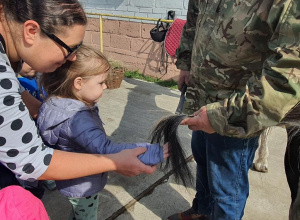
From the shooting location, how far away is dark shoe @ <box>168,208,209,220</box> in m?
2.14

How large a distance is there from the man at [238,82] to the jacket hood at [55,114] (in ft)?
2.13

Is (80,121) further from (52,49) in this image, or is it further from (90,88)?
(52,49)

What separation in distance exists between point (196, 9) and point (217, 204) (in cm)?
137

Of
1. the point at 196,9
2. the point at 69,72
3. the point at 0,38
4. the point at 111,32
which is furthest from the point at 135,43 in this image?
the point at 0,38

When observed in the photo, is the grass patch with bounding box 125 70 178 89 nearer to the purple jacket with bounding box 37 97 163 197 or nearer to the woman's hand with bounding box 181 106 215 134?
the purple jacket with bounding box 37 97 163 197

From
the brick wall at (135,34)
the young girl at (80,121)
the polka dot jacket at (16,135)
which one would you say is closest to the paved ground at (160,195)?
the young girl at (80,121)

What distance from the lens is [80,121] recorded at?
1.60 metres

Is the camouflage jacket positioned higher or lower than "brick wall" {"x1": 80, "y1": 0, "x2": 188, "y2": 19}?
higher

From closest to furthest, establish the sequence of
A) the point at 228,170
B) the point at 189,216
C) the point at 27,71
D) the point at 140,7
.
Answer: the point at 228,170 < the point at 27,71 < the point at 189,216 < the point at 140,7

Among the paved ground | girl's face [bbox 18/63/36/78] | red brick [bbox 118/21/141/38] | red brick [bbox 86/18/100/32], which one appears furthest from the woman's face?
red brick [bbox 86/18/100/32]

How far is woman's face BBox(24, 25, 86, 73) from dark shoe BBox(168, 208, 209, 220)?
1472mm

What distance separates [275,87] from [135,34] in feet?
17.2

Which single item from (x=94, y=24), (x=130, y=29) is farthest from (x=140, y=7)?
(x=94, y=24)

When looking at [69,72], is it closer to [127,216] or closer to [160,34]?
[127,216]
